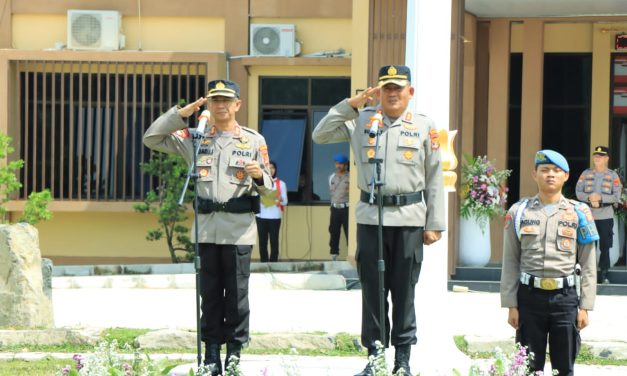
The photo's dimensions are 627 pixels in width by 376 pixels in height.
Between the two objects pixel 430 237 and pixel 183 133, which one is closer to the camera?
pixel 430 237

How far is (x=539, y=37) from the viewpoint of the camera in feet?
56.8

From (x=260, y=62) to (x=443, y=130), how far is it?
10.2 meters

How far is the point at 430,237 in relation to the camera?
777cm

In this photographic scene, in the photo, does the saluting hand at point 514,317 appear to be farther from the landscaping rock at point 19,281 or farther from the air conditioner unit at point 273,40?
the air conditioner unit at point 273,40

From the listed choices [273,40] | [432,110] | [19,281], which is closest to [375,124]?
[432,110]

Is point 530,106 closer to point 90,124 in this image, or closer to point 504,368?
point 90,124

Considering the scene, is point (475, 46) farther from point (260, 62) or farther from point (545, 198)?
point (545, 198)

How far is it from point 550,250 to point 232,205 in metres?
2.25

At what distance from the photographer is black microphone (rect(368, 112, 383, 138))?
739 centimetres

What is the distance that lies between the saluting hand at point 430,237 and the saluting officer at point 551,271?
2.78 feet

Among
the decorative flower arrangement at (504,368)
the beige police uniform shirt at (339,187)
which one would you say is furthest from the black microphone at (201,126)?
the beige police uniform shirt at (339,187)

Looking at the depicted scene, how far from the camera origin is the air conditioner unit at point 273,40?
18375 mm

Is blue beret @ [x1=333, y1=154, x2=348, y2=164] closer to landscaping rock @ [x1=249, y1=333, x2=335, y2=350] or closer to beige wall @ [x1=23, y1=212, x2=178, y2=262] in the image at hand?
beige wall @ [x1=23, y1=212, x2=178, y2=262]

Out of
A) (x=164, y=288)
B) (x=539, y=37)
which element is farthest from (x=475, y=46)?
(x=164, y=288)
